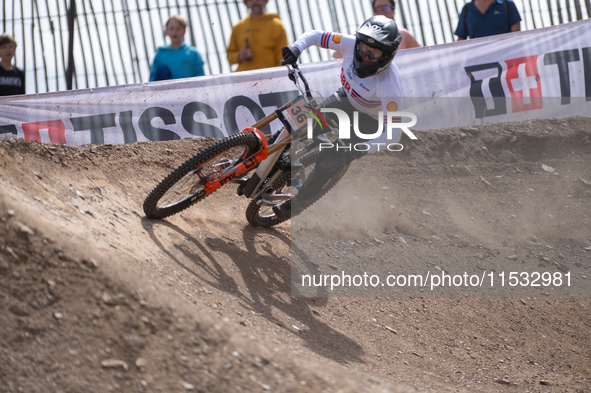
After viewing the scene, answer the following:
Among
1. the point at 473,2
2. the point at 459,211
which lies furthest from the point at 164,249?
the point at 473,2

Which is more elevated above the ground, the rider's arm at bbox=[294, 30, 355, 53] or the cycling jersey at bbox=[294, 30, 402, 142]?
the rider's arm at bbox=[294, 30, 355, 53]

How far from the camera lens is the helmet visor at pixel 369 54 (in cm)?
467

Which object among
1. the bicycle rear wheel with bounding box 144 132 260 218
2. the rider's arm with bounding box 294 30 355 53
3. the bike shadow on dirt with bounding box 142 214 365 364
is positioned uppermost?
the rider's arm with bounding box 294 30 355 53

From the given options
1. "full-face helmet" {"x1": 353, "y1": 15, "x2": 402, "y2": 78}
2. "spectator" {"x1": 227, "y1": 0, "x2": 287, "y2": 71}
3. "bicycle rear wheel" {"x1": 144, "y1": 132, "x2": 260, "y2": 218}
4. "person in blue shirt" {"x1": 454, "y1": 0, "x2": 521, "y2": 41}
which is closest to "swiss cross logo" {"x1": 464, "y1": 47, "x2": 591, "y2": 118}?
"person in blue shirt" {"x1": 454, "y1": 0, "x2": 521, "y2": 41}

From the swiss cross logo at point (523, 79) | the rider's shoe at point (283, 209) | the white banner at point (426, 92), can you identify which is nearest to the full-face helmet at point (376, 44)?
the rider's shoe at point (283, 209)

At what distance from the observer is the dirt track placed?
9.38 feet

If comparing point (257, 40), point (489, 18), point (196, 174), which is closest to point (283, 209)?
point (196, 174)

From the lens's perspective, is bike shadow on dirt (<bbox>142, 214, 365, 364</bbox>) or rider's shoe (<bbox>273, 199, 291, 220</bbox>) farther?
rider's shoe (<bbox>273, 199, 291, 220</bbox>)

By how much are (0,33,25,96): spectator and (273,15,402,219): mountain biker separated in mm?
4421

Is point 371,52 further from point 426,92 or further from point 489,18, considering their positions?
point 489,18

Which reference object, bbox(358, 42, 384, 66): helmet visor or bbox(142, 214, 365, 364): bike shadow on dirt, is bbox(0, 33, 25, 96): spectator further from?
bbox(358, 42, 384, 66): helmet visor

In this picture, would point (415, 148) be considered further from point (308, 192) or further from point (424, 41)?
point (308, 192)

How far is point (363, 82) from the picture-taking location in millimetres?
4957

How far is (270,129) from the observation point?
24.5ft
